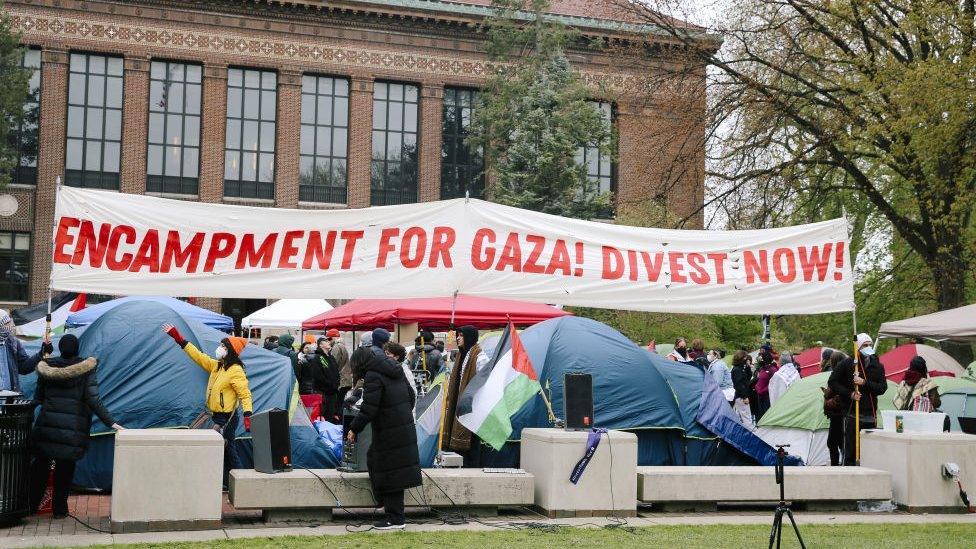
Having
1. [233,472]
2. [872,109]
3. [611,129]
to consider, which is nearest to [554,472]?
[233,472]

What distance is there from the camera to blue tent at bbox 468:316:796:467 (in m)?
14.2

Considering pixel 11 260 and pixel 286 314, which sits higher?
pixel 11 260

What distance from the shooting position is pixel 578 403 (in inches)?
462

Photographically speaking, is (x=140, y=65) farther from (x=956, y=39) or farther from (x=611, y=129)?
(x=956, y=39)

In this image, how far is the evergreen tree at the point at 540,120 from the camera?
39906 millimetres

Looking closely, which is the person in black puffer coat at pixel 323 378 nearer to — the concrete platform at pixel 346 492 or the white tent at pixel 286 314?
the concrete platform at pixel 346 492

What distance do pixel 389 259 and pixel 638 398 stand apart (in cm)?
464

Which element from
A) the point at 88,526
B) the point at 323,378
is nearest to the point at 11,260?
the point at 323,378

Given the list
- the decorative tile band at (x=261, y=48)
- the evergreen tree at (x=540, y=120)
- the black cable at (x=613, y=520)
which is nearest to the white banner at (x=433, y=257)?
the black cable at (x=613, y=520)

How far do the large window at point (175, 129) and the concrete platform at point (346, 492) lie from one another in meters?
32.6

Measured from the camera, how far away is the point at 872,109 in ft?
77.7

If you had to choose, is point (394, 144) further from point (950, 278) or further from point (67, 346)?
point (67, 346)

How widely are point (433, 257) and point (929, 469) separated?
6.30 metres

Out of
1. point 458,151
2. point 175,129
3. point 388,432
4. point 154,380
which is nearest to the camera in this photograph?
point 388,432
